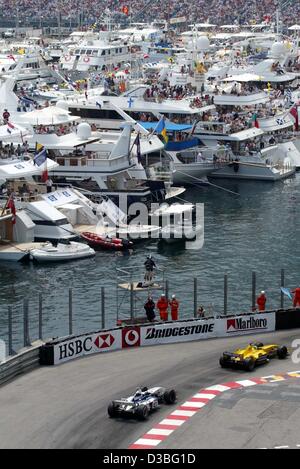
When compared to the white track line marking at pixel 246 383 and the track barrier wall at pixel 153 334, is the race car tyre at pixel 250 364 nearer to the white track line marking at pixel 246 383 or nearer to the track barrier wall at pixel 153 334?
the white track line marking at pixel 246 383

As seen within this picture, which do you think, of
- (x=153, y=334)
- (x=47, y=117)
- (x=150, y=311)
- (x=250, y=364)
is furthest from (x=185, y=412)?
(x=47, y=117)

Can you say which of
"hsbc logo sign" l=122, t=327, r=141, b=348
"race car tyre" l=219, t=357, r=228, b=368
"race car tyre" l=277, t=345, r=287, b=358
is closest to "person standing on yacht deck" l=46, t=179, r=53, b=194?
"hsbc logo sign" l=122, t=327, r=141, b=348

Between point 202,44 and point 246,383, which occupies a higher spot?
point 202,44

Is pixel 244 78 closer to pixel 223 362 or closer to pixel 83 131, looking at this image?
pixel 83 131

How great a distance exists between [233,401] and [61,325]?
16036mm

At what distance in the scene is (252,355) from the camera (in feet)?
140

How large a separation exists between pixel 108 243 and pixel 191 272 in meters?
6.68

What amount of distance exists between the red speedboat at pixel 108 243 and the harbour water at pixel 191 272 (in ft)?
2.23

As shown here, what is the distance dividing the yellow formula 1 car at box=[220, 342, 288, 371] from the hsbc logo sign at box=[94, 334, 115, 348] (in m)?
4.35

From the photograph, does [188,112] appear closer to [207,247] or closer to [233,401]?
[207,247]

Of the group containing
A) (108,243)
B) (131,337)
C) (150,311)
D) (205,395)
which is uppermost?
(205,395)

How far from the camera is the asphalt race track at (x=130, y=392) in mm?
35719

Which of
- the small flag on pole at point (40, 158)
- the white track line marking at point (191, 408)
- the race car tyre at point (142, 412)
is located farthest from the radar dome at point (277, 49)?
the race car tyre at point (142, 412)

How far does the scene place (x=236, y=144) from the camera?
94500mm
